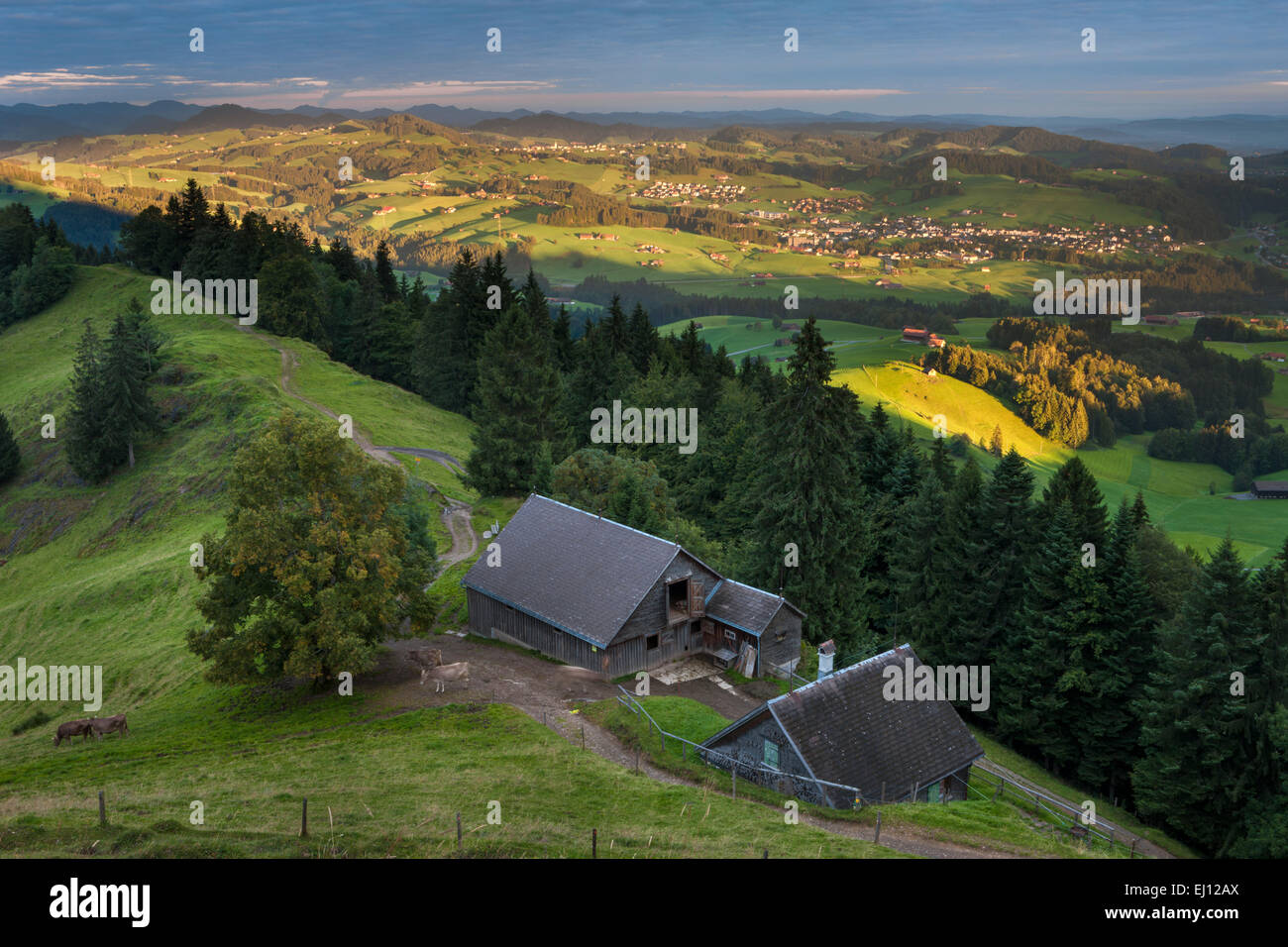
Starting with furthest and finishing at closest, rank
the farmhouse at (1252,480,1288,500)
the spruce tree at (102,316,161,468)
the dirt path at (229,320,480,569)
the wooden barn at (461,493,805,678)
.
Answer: the farmhouse at (1252,480,1288,500), the spruce tree at (102,316,161,468), the dirt path at (229,320,480,569), the wooden barn at (461,493,805,678)

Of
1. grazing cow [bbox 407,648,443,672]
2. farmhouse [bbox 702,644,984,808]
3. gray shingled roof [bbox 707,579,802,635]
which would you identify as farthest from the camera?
gray shingled roof [bbox 707,579,802,635]

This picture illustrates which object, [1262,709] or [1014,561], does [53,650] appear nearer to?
[1014,561]

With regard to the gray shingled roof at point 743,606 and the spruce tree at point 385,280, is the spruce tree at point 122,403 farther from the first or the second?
the gray shingled roof at point 743,606

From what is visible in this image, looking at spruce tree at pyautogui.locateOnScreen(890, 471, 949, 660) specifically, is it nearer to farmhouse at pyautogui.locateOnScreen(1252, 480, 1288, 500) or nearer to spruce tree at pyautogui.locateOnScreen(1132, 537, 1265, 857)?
spruce tree at pyautogui.locateOnScreen(1132, 537, 1265, 857)

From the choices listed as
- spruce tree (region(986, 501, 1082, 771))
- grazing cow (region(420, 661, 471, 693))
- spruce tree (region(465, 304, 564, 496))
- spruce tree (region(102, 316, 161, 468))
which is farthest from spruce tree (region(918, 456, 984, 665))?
spruce tree (region(102, 316, 161, 468))

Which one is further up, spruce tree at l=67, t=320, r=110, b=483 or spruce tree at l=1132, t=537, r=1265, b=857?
spruce tree at l=67, t=320, r=110, b=483

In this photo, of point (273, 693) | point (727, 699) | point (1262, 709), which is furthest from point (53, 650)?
point (1262, 709)
